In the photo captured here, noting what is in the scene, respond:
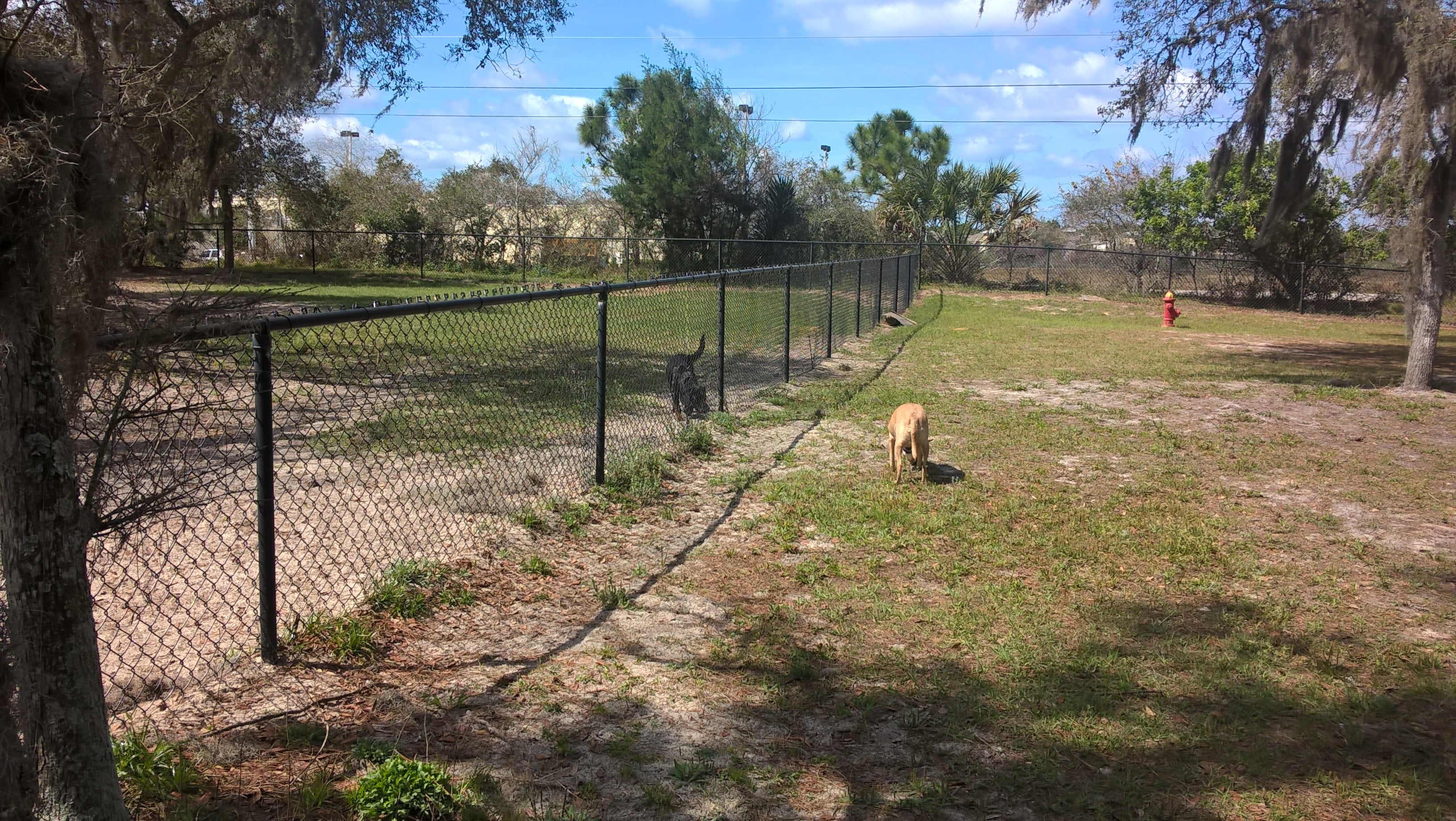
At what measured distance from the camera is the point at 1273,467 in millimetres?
7691

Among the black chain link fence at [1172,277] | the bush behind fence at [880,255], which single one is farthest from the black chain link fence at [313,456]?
the black chain link fence at [1172,277]

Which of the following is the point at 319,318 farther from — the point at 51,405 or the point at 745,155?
the point at 745,155

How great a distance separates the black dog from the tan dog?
2306 millimetres

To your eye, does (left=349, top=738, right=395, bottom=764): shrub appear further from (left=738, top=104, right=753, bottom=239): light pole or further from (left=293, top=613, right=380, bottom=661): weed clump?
(left=738, top=104, right=753, bottom=239): light pole

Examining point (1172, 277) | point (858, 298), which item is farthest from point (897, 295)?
point (1172, 277)

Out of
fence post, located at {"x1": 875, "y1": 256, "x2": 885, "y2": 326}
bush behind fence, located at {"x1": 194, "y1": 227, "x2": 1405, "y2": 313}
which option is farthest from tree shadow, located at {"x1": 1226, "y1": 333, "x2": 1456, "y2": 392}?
bush behind fence, located at {"x1": 194, "y1": 227, "x2": 1405, "y2": 313}

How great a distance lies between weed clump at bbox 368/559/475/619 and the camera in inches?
161

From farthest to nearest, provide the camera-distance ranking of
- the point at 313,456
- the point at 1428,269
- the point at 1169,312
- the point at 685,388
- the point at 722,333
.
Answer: the point at 1169,312 → the point at 1428,269 → the point at 722,333 → the point at 685,388 → the point at 313,456

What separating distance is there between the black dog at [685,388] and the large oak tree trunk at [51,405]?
21.7ft

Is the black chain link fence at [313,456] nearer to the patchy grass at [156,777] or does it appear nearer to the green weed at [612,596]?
the patchy grass at [156,777]

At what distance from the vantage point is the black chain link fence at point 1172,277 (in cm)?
2588

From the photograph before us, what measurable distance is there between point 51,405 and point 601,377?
416 centimetres

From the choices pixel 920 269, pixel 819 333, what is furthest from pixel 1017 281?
pixel 819 333

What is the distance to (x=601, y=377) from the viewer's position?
6070mm
